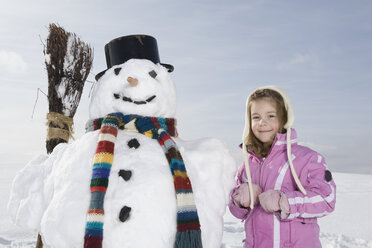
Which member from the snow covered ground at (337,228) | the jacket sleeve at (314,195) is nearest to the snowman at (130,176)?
the jacket sleeve at (314,195)

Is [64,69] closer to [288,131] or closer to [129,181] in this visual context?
[129,181]

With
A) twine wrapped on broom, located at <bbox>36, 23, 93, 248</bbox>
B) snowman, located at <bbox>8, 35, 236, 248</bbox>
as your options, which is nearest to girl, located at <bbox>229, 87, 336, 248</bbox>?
snowman, located at <bbox>8, 35, 236, 248</bbox>

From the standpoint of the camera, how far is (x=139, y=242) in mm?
1682

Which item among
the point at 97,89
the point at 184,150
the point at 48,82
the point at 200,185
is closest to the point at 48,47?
the point at 48,82

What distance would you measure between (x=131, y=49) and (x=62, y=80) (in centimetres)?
99

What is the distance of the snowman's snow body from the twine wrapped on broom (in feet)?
1.89

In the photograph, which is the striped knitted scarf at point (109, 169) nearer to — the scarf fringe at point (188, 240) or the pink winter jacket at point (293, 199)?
the scarf fringe at point (188, 240)

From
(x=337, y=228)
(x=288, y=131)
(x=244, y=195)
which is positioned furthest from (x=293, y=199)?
(x=337, y=228)

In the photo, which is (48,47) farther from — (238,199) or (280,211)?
(280,211)

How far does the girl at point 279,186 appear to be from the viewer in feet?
6.50

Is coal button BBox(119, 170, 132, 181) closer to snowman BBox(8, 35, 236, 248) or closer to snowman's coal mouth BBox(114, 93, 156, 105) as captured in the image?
snowman BBox(8, 35, 236, 248)

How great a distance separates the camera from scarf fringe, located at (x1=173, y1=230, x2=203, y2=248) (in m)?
1.69

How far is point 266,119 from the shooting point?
7.19ft

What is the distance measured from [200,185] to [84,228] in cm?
66
